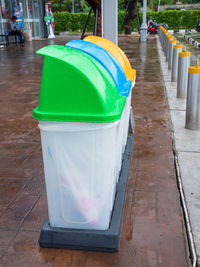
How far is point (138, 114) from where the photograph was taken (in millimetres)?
5691

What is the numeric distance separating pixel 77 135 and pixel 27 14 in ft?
72.5

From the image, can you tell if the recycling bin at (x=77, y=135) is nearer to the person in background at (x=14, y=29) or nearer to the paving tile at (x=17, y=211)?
the paving tile at (x=17, y=211)

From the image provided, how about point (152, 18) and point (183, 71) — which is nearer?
point (183, 71)

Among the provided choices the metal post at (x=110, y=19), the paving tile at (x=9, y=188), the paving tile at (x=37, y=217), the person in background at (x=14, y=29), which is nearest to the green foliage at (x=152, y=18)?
the person in background at (x=14, y=29)

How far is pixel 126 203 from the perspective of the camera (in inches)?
116

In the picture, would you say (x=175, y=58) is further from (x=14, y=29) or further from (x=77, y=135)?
(x=14, y=29)

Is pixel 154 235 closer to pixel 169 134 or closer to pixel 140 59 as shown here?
pixel 169 134

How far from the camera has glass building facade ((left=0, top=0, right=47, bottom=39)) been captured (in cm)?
1889

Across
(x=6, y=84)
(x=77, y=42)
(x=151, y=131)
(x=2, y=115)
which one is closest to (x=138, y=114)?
(x=151, y=131)

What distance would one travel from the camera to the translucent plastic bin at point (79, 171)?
7.00 ft

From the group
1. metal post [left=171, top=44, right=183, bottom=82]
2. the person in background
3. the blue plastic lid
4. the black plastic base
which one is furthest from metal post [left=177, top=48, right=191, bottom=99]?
the person in background

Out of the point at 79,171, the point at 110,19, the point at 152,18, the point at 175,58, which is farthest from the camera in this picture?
the point at 152,18

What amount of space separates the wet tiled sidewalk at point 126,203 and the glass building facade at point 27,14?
15077 mm

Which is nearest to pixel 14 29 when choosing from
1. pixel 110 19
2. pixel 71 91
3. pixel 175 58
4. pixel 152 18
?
pixel 175 58
